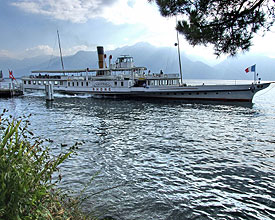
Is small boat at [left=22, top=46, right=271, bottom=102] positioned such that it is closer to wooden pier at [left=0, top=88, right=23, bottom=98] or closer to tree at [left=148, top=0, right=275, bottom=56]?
wooden pier at [left=0, top=88, right=23, bottom=98]

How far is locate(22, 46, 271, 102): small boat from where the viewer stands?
3406 cm

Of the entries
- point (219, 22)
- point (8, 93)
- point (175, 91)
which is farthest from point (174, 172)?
point (8, 93)

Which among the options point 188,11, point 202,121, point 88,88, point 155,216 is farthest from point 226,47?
point 88,88

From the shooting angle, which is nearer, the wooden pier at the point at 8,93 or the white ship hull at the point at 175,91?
the white ship hull at the point at 175,91

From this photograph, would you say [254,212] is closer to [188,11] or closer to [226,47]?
[226,47]

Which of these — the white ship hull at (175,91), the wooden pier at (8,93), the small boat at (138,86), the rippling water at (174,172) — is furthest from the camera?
the wooden pier at (8,93)

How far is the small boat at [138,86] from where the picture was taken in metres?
34.1

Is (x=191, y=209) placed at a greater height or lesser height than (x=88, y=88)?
lesser

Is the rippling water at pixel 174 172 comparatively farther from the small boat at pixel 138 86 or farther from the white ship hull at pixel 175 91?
the small boat at pixel 138 86

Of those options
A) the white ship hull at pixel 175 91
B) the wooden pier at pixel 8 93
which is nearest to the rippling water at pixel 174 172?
the white ship hull at pixel 175 91

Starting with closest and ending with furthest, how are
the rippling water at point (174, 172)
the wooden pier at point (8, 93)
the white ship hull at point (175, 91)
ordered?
the rippling water at point (174, 172) < the white ship hull at point (175, 91) < the wooden pier at point (8, 93)

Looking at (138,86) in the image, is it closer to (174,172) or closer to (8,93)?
(8,93)

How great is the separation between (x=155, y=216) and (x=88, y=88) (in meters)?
40.5

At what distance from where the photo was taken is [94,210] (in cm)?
559
